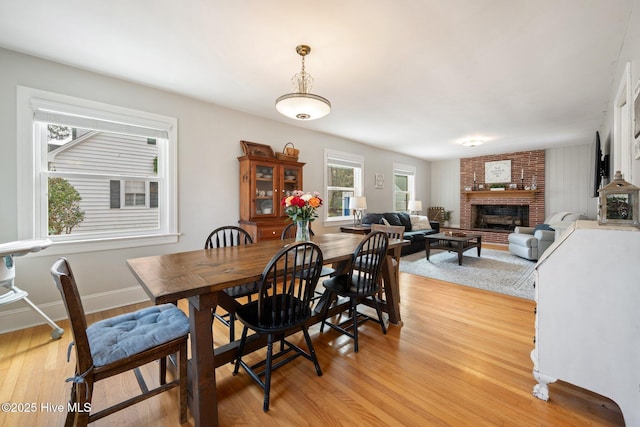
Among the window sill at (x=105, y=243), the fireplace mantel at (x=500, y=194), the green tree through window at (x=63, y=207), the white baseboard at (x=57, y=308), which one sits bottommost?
the white baseboard at (x=57, y=308)

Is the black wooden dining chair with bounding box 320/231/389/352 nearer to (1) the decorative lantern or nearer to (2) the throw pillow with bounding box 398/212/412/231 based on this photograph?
(1) the decorative lantern

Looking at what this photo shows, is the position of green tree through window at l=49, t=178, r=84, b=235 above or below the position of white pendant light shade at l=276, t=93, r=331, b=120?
below

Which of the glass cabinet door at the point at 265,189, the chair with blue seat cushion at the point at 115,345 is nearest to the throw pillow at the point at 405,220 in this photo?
the glass cabinet door at the point at 265,189

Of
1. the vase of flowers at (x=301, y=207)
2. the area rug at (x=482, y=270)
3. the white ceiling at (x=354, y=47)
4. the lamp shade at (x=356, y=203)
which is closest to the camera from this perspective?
the white ceiling at (x=354, y=47)

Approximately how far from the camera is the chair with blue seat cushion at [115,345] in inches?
46.0

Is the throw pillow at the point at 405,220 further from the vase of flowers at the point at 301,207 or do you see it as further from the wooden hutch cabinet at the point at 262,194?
the vase of flowers at the point at 301,207

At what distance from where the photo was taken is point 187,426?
1427 mm

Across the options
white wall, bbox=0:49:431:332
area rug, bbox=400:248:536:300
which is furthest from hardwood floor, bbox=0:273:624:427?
area rug, bbox=400:248:536:300

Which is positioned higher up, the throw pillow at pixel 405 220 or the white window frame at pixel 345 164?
the white window frame at pixel 345 164

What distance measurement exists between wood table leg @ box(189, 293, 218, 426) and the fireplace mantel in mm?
8009

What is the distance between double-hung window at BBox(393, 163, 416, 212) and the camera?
729 centimetres

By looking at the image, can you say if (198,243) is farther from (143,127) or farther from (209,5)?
(209,5)

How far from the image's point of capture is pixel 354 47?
2297mm

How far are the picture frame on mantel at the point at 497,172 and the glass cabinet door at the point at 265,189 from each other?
651 centimetres
